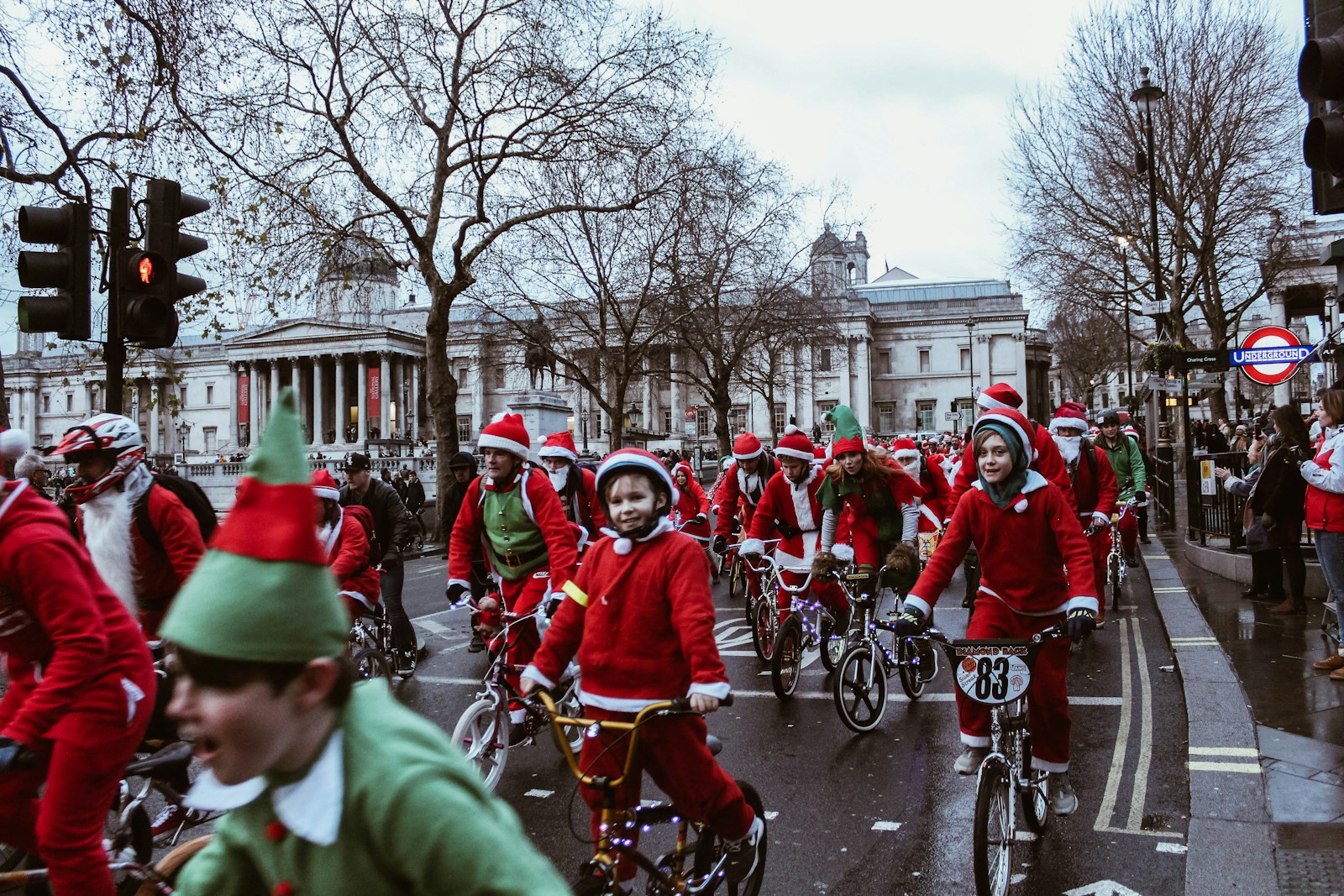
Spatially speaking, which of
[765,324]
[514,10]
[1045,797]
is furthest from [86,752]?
[765,324]

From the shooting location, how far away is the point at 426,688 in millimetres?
8531

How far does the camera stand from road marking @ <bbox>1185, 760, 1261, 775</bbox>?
208 inches

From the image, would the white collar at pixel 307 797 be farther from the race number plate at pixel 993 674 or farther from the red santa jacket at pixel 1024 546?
the red santa jacket at pixel 1024 546

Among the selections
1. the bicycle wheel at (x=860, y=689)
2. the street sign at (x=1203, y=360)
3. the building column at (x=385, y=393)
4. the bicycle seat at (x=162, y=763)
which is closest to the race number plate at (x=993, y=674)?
the bicycle wheel at (x=860, y=689)

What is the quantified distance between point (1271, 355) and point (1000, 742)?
29.4 ft

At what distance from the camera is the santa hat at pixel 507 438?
6020 mm

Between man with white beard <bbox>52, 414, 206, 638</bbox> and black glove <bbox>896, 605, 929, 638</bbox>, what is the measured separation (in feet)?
9.16

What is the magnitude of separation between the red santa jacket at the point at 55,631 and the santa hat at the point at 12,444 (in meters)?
0.78

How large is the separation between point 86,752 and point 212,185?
14.0 meters

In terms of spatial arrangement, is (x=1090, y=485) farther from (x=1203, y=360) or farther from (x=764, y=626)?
(x=1203, y=360)

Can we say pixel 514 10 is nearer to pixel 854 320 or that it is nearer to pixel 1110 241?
pixel 1110 241

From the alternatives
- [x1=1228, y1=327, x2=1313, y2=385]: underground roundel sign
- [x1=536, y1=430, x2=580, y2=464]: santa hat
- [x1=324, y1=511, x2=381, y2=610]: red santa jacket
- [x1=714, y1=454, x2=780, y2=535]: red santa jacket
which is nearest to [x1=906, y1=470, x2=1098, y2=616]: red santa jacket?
[x1=536, y1=430, x2=580, y2=464]: santa hat

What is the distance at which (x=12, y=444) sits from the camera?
3773 millimetres

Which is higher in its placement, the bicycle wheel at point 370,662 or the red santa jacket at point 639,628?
the red santa jacket at point 639,628
